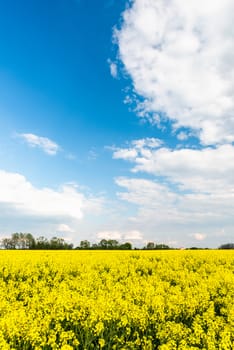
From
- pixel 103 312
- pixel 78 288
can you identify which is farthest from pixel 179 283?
pixel 103 312

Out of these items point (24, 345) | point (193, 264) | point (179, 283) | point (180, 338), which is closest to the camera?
point (24, 345)

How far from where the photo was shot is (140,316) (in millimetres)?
8383

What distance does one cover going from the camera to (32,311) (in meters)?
8.26

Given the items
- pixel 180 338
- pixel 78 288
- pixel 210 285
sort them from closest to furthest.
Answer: pixel 180 338 < pixel 78 288 < pixel 210 285

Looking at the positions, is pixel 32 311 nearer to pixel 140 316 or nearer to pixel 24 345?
pixel 24 345

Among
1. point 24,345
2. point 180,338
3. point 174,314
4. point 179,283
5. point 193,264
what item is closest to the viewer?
point 24,345

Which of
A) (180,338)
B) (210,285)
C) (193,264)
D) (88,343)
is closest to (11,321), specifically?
(88,343)

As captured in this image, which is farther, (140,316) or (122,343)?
(140,316)

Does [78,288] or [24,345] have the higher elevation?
[78,288]

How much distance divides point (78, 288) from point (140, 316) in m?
3.73

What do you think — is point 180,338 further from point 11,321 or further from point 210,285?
point 210,285

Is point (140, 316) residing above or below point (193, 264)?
below

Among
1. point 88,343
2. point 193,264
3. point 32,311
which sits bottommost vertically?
point 88,343

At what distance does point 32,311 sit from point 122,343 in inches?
84.5
